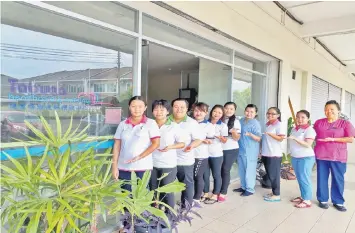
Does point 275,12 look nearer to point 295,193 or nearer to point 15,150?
point 295,193

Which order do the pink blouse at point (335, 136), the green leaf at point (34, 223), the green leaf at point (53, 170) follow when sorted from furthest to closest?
the pink blouse at point (335, 136)
the green leaf at point (53, 170)
the green leaf at point (34, 223)

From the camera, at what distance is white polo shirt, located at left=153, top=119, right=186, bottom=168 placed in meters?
2.46

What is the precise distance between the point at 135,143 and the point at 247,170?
6.53ft

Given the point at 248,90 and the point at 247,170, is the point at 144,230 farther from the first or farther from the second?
the point at 248,90

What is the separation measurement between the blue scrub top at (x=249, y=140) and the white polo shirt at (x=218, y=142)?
36cm

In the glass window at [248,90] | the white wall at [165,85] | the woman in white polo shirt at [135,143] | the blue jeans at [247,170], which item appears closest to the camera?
the woman in white polo shirt at [135,143]

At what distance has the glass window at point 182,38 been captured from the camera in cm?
298

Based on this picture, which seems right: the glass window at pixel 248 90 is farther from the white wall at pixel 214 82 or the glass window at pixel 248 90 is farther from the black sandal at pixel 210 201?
the black sandal at pixel 210 201

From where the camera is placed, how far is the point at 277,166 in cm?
350

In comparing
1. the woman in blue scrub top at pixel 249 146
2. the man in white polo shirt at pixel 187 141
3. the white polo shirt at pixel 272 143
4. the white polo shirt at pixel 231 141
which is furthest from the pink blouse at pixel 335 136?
the man in white polo shirt at pixel 187 141

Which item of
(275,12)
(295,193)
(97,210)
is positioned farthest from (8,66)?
(275,12)

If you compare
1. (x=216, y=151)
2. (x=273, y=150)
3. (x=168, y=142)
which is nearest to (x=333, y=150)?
(x=273, y=150)

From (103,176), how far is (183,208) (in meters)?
0.93

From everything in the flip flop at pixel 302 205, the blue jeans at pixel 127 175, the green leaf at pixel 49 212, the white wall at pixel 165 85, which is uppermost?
the white wall at pixel 165 85
